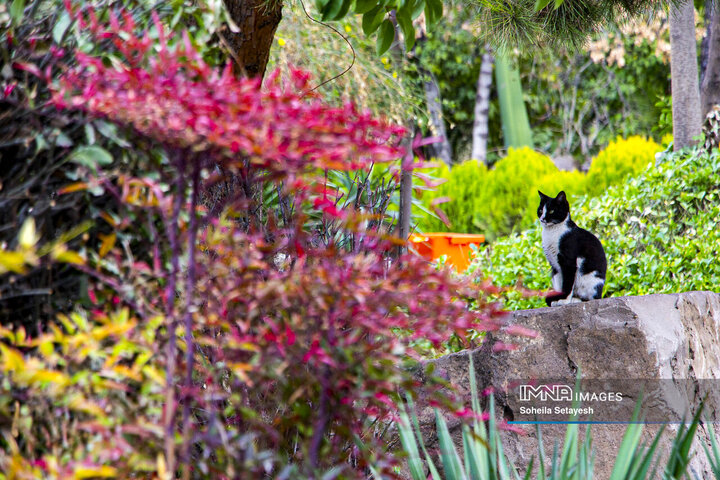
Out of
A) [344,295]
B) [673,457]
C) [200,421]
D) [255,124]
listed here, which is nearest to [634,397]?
[673,457]

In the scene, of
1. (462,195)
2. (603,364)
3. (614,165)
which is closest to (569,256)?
(603,364)

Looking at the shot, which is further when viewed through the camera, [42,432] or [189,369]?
[42,432]

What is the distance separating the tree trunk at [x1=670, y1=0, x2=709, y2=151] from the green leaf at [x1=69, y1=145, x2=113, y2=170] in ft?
17.5

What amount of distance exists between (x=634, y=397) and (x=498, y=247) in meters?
2.94

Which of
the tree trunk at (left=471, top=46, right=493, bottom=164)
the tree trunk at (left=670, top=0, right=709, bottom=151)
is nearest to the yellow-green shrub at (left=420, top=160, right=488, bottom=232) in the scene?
the tree trunk at (left=670, top=0, right=709, bottom=151)

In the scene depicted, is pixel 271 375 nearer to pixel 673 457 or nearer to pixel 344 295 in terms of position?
pixel 344 295

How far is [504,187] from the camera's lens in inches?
392

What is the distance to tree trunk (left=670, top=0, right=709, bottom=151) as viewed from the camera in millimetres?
5906

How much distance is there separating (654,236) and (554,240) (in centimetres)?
162

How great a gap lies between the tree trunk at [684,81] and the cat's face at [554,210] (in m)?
2.59

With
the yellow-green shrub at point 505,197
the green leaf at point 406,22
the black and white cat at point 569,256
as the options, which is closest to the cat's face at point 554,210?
the black and white cat at point 569,256

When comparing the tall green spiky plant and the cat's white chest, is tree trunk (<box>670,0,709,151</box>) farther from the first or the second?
the tall green spiky plant

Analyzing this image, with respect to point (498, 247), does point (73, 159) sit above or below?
above

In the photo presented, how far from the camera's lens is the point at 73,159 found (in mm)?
1636
